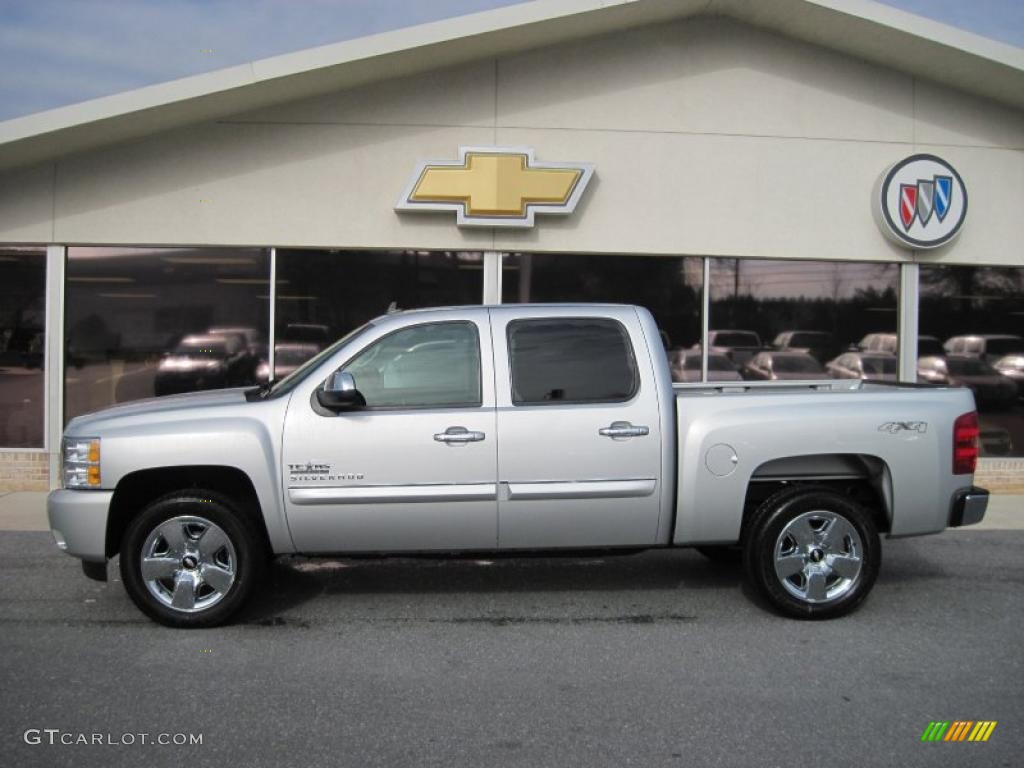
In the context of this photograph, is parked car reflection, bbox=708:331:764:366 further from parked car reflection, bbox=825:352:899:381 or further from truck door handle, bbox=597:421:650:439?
truck door handle, bbox=597:421:650:439

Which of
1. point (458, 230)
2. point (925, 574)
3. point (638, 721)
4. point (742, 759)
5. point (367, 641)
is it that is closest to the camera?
point (742, 759)

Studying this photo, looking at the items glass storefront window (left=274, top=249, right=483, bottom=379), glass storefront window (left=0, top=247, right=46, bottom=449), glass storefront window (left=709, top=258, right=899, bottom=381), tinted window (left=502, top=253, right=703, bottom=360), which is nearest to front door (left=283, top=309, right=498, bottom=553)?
glass storefront window (left=274, top=249, right=483, bottom=379)

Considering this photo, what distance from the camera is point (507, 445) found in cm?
584

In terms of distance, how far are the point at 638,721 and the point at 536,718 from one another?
469 mm

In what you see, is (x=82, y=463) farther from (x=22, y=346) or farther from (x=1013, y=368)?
(x=1013, y=368)

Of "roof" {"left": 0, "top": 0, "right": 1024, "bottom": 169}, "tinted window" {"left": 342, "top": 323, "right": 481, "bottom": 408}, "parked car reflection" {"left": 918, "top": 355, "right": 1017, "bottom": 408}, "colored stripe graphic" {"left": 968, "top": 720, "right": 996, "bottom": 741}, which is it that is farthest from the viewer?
"parked car reflection" {"left": 918, "top": 355, "right": 1017, "bottom": 408}

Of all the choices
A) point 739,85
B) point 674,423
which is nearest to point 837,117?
point 739,85

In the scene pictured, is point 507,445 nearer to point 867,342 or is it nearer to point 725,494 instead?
point 725,494

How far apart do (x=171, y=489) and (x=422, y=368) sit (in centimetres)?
173

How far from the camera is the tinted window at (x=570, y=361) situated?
237 inches

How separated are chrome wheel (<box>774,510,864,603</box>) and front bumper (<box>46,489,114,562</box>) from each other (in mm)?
4049

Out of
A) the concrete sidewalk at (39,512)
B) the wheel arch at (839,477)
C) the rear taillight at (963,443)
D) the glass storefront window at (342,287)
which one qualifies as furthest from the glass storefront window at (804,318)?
the rear taillight at (963,443)

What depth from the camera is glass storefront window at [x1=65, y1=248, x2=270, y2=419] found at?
1084 centimetres

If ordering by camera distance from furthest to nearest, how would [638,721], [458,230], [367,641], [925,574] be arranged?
[458,230]
[925,574]
[367,641]
[638,721]
